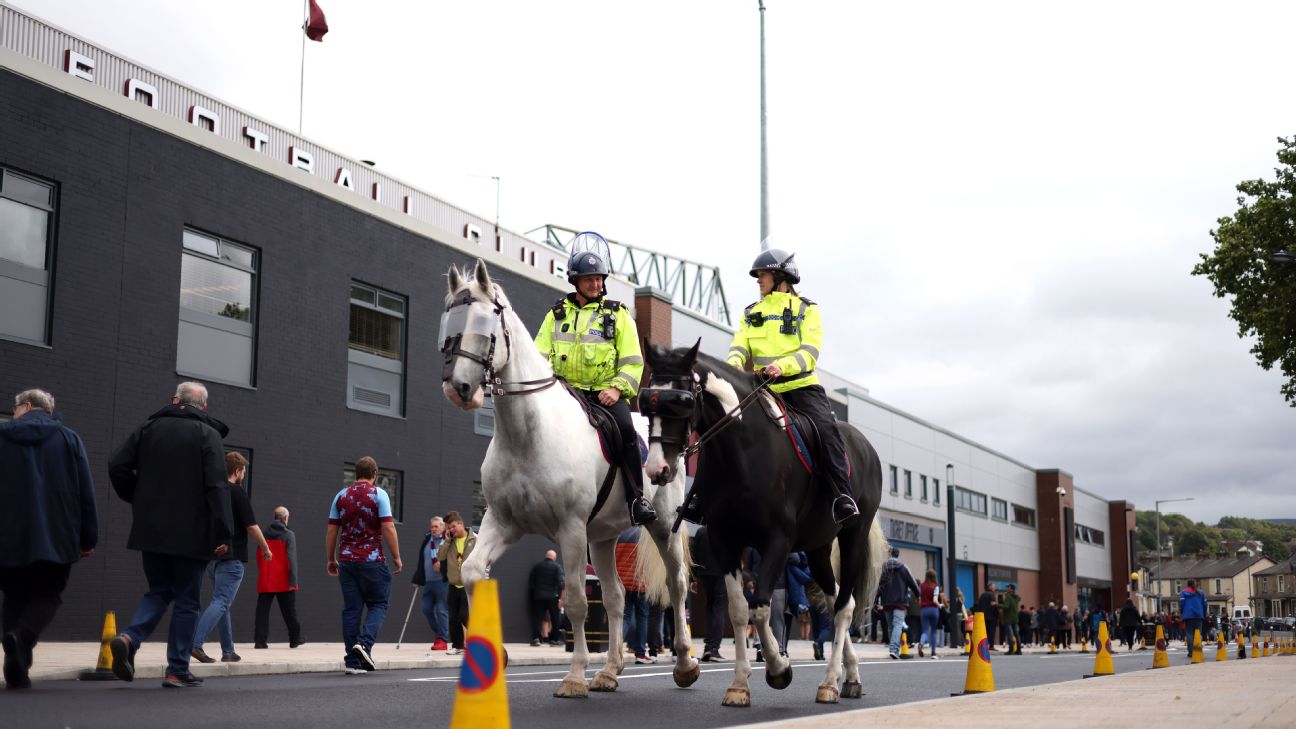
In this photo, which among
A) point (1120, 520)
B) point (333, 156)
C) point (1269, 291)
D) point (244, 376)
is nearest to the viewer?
point (244, 376)

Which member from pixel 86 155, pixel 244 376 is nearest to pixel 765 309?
pixel 86 155

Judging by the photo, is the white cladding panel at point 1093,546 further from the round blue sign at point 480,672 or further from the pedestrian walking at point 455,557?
the round blue sign at point 480,672

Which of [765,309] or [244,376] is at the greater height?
[244,376]

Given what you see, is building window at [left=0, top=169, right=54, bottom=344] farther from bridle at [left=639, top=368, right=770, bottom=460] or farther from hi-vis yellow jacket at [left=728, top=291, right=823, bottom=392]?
bridle at [left=639, top=368, right=770, bottom=460]

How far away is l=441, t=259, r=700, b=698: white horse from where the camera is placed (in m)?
8.51

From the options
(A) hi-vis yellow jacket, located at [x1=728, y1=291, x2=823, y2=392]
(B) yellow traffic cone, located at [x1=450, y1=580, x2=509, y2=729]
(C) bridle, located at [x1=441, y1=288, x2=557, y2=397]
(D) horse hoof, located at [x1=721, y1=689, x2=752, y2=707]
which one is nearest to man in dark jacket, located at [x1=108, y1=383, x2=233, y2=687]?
(C) bridle, located at [x1=441, y1=288, x2=557, y2=397]

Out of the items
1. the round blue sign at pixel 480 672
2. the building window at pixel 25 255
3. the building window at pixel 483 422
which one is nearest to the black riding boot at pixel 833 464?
the round blue sign at pixel 480 672

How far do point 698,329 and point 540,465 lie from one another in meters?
32.3

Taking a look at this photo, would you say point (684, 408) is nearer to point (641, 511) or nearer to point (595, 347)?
point (641, 511)

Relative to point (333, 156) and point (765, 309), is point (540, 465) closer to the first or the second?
point (765, 309)

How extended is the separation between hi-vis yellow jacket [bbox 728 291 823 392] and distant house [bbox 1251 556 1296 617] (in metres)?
199

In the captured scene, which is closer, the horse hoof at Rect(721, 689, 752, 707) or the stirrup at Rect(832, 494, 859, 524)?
the horse hoof at Rect(721, 689, 752, 707)

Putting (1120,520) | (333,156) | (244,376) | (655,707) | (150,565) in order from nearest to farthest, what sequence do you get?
(655,707) < (150,565) < (244,376) < (333,156) < (1120,520)

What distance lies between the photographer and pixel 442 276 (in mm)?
29047
